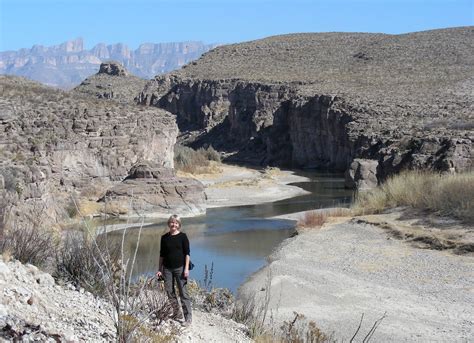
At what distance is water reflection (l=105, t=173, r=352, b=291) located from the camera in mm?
20953

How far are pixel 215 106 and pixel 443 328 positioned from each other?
76774 mm

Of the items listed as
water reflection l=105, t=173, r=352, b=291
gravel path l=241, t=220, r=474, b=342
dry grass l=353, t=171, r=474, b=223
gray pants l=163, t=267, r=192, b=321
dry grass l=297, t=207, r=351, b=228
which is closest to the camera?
gray pants l=163, t=267, r=192, b=321

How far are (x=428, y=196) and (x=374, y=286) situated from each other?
9.73 metres

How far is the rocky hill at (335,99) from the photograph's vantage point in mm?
48669

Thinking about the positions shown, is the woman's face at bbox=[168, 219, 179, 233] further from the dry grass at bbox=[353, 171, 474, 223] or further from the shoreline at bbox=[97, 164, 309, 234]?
the shoreline at bbox=[97, 164, 309, 234]

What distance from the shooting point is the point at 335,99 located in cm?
6669

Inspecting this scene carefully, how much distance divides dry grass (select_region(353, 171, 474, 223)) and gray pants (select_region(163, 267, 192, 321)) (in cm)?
1661

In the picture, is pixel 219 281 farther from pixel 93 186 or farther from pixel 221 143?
pixel 221 143

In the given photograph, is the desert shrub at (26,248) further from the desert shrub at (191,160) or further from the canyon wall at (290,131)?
the desert shrub at (191,160)

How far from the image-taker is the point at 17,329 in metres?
6.43

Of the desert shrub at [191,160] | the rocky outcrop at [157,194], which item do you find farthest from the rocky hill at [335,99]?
the rocky outcrop at [157,194]

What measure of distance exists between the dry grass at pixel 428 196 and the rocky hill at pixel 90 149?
995 centimetres

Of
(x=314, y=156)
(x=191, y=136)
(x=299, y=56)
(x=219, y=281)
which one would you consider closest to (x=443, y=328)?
(x=219, y=281)

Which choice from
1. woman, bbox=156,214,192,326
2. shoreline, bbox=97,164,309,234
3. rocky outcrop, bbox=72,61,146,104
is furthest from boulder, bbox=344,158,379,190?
A: rocky outcrop, bbox=72,61,146,104
